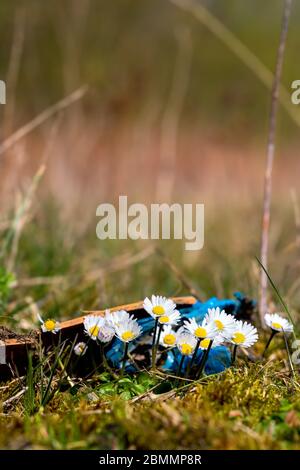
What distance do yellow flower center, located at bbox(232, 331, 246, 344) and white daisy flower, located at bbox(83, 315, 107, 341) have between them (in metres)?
0.26

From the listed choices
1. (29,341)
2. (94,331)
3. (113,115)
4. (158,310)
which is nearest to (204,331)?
(158,310)

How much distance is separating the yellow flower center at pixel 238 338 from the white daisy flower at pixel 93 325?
0.87ft

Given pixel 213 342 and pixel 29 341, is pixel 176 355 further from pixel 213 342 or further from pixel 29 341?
pixel 29 341

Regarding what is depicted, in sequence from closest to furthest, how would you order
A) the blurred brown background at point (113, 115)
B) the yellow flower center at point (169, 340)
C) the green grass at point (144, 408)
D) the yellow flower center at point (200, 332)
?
the green grass at point (144, 408) < the yellow flower center at point (200, 332) < the yellow flower center at point (169, 340) < the blurred brown background at point (113, 115)

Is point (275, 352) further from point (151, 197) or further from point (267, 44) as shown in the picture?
point (267, 44)

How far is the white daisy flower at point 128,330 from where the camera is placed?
4.35ft

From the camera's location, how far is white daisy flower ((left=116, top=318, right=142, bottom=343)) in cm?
133

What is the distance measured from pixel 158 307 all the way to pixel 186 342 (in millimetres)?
89

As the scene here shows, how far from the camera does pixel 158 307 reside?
1.34 m

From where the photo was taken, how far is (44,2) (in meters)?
5.91

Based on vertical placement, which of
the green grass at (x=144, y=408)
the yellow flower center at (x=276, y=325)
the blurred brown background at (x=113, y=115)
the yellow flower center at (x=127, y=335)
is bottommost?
the green grass at (x=144, y=408)

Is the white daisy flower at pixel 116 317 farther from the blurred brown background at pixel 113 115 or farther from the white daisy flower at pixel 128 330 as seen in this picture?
the blurred brown background at pixel 113 115

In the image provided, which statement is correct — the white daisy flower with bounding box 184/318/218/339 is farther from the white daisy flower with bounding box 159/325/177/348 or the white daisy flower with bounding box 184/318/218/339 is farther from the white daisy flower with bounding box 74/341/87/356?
the white daisy flower with bounding box 74/341/87/356

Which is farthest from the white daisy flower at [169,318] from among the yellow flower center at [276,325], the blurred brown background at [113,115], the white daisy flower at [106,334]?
the blurred brown background at [113,115]
